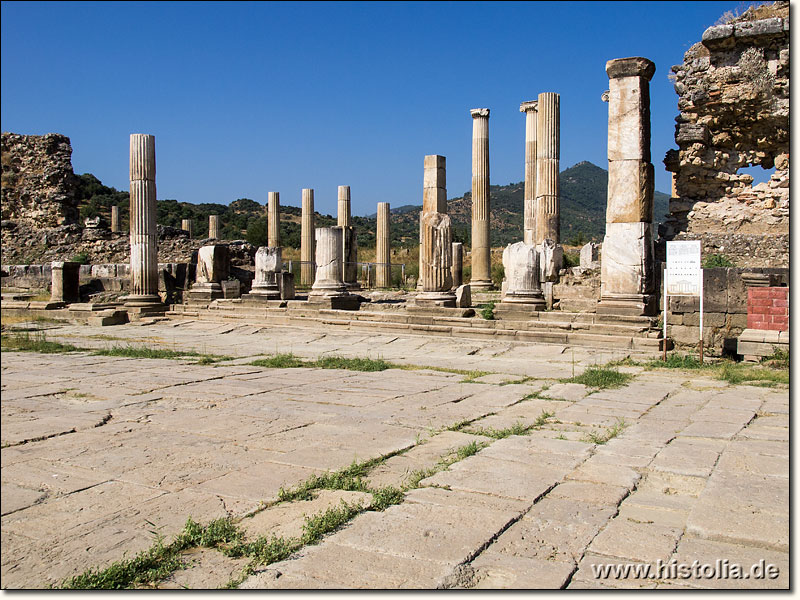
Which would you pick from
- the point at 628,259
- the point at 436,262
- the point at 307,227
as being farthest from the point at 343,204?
the point at 628,259

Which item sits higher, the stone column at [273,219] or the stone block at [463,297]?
the stone column at [273,219]

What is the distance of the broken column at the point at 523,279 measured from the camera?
45.6 feet

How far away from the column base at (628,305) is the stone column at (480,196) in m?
12.1

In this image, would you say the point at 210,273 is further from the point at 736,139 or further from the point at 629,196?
the point at 736,139

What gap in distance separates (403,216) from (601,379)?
3474 inches

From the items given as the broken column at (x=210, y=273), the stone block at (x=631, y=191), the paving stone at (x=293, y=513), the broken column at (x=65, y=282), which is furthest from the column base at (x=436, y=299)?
the paving stone at (x=293, y=513)

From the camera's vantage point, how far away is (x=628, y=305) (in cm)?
1228

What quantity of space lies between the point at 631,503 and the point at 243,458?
8.13 feet

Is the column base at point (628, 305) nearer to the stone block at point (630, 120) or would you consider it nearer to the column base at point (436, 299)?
the stone block at point (630, 120)

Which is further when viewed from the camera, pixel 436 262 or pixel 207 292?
pixel 207 292

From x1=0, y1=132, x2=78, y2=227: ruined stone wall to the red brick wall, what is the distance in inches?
1019

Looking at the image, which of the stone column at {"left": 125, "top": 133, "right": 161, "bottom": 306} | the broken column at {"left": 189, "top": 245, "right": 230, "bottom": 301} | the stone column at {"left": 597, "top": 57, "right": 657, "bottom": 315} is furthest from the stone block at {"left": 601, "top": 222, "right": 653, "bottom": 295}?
the stone column at {"left": 125, "top": 133, "right": 161, "bottom": 306}

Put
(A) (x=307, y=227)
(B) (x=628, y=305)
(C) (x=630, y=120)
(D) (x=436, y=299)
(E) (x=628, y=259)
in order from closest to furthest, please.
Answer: (B) (x=628, y=305) < (E) (x=628, y=259) < (C) (x=630, y=120) < (D) (x=436, y=299) < (A) (x=307, y=227)

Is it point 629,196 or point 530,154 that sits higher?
point 530,154
